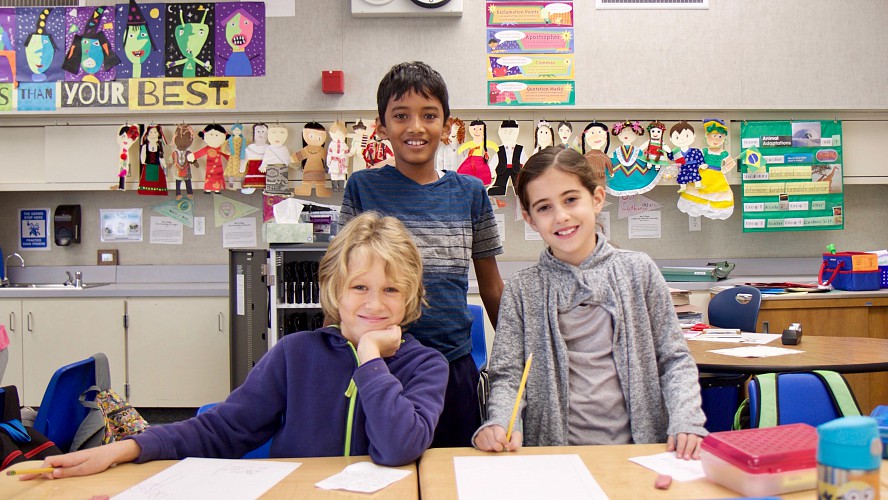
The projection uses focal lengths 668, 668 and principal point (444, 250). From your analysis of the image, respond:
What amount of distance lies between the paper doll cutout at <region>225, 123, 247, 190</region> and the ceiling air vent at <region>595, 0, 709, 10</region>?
2.38 m

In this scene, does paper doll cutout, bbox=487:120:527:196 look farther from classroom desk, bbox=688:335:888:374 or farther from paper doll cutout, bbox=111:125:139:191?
paper doll cutout, bbox=111:125:139:191

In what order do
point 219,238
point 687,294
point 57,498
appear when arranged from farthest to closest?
1. point 219,238
2. point 687,294
3. point 57,498

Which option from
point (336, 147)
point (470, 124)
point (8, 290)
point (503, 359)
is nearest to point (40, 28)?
point (8, 290)

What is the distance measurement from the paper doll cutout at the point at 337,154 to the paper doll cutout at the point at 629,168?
1638 mm

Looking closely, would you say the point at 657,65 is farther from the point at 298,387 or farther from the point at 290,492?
the point at 290,492

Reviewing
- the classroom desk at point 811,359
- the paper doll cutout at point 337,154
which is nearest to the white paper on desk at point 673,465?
the classroom desk at point 811,359

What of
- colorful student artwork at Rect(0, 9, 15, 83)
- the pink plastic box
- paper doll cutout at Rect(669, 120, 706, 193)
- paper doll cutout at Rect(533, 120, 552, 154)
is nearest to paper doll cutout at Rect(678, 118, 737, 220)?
paper doll cutout at Rect(669, 120, 706, 193)

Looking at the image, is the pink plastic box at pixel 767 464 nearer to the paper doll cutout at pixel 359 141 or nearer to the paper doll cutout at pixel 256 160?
the paper doll cutout at pixel 359 141

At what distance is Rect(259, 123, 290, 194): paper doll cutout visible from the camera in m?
4.14

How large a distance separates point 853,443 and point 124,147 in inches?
170

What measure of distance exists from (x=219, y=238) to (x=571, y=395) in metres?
3.54

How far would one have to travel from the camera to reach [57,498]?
924 millimetres

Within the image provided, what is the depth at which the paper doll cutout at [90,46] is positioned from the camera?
418cm

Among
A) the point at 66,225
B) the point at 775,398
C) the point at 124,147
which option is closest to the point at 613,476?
the point at 775,398
